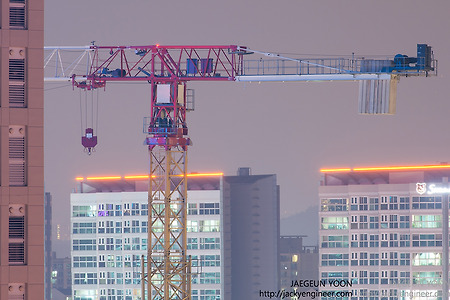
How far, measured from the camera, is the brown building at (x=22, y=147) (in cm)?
7281

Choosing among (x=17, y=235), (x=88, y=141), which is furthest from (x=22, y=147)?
(x=88, y=141)

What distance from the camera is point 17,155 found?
73.9m

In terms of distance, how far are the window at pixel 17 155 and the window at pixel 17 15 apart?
545cm

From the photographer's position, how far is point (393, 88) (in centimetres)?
15838

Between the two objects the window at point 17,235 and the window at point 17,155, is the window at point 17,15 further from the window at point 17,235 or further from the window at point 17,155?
the window at point 17,235

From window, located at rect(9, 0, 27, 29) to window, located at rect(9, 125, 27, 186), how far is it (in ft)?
17.9

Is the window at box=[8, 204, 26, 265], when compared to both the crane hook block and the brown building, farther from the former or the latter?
the crane hook block

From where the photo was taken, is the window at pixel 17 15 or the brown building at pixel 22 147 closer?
the brown building at pixel 22 147

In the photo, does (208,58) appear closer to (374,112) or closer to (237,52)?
(237,52)

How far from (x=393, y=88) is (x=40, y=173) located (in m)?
90.1

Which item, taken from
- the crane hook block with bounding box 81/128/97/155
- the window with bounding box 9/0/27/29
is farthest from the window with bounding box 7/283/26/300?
the crane hook block with bounding box 81/128/97/155

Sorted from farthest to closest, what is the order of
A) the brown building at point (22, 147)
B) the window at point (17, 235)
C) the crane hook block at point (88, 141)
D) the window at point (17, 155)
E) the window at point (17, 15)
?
1. the crane hook block at point (88, 141)
2. the window at point (17, 15)
3. the window at point (17, 155)
4. the window at point (17, 235)
5. the brown building at point (22, 147)

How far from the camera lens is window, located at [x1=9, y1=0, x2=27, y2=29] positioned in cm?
7381

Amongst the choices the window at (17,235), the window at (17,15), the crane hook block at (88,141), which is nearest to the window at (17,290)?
the window at (17,235)
